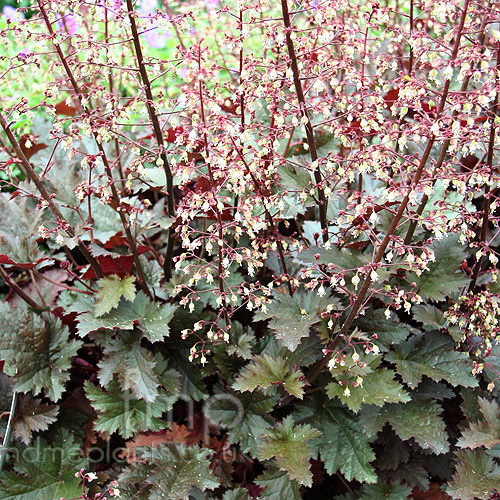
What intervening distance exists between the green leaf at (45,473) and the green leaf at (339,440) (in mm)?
1055

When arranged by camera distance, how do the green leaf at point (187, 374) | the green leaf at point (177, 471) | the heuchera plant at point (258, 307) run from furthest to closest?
the green leaf at point (187, 374) < the green leaf at point (177, 471) < the heuchera plant at point (258, 307)

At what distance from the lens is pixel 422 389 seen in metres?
2.24

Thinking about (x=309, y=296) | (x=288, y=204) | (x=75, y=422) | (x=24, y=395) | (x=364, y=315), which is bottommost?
(x=75, y=422)

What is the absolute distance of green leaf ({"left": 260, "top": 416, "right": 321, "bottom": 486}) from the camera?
6.26 ft

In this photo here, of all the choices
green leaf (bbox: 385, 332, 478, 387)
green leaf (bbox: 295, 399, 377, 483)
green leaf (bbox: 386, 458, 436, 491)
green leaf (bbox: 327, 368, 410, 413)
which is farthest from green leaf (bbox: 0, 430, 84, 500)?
green leaf (bbox: 385, 332, 478, 387)

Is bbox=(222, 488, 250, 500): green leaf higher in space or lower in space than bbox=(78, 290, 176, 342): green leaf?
lower

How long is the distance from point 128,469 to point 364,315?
123 cm

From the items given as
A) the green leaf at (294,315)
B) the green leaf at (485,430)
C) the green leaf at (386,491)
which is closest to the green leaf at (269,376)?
the green leaf at (294,315)

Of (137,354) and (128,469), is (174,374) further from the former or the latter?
(128,469)

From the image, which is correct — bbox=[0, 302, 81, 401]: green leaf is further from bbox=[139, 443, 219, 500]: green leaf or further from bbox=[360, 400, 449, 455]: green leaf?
bbox=[360, 400, 449, 455]: green leaf

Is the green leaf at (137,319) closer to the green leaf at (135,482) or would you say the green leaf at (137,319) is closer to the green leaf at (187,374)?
the green leaf at (187,374)

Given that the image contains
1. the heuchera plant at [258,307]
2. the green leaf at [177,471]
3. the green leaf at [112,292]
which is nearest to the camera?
the heuchera plant at [258,307]

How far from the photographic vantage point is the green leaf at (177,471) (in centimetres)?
198

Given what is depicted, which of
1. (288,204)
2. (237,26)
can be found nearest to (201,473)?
(288,204)
